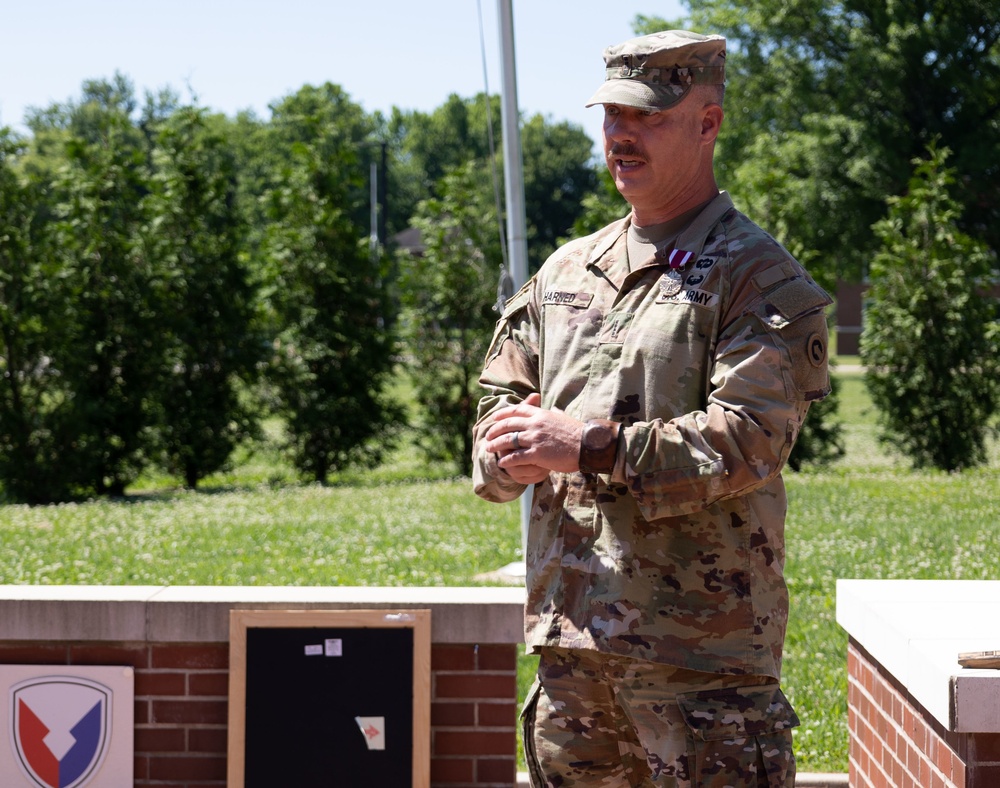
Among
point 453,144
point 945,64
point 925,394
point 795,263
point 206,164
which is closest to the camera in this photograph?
point 795,263

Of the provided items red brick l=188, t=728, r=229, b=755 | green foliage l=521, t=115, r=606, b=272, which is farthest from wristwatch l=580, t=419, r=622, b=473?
green foliage l=521, t=115, r=606, b=272

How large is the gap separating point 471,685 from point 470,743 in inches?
7.2

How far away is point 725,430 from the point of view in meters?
2.20

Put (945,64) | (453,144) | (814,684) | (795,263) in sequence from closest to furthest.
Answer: (795,263) → (814,684) → (945,64) → (453,144)

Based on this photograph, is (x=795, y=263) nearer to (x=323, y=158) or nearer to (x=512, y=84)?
(x=512, y=84)

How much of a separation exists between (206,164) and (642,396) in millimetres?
16249

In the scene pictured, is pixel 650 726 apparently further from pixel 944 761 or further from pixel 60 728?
pixel 60 728

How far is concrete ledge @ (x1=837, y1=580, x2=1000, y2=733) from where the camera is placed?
257 centimetres

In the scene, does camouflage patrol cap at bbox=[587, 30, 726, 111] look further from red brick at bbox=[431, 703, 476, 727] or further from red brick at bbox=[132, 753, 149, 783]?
red brick at bbox=[132, 753, 149, 783]

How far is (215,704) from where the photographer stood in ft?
12.2

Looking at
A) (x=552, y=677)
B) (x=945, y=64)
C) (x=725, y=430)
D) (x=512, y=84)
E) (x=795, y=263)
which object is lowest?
(x=552, y=677)

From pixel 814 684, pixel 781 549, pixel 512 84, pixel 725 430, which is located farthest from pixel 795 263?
pixel 512 84

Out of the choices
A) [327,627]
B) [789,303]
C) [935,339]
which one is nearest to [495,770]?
[327,627]

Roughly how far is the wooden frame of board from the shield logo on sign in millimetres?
403
